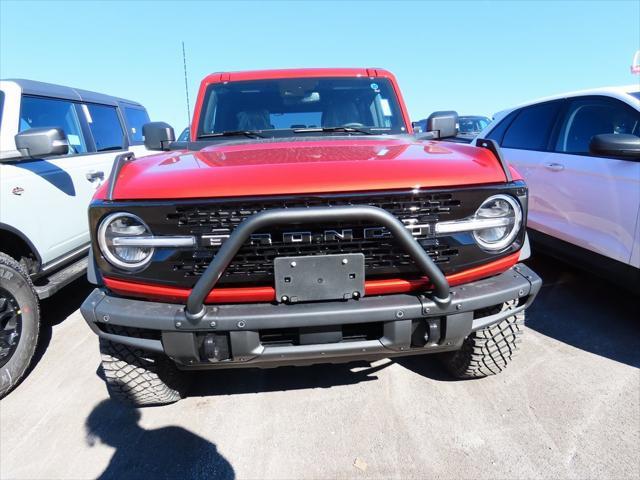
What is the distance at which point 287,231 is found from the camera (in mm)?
1707

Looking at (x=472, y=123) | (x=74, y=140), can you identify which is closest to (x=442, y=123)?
(x=74, y=140)

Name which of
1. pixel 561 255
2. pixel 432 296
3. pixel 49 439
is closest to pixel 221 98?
pixel 432 296

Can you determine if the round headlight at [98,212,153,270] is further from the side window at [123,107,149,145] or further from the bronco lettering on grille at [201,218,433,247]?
the side window at [123,107,149,145]

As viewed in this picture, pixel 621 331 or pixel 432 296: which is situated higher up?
pixel 432 296

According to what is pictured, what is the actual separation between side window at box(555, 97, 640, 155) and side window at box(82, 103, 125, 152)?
4.77 metres

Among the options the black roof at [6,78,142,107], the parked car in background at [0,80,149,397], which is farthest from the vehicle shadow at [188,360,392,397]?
the black roof at [6,78,142,107]

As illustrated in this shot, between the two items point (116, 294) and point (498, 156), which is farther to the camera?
point (498, 156)

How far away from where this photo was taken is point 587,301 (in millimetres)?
3600

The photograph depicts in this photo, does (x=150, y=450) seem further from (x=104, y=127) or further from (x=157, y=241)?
(x=104, y=127)

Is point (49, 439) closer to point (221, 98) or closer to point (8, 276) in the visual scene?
point (8, 276)

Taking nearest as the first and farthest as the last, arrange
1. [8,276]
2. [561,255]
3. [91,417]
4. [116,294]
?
[116,294]
[91,417]
[8,276]
[561,255]

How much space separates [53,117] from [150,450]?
3368 millimetres

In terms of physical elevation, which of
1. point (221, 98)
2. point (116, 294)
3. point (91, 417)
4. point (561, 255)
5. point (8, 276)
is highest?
point (221, 98)

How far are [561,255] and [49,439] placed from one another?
12.8 ft
